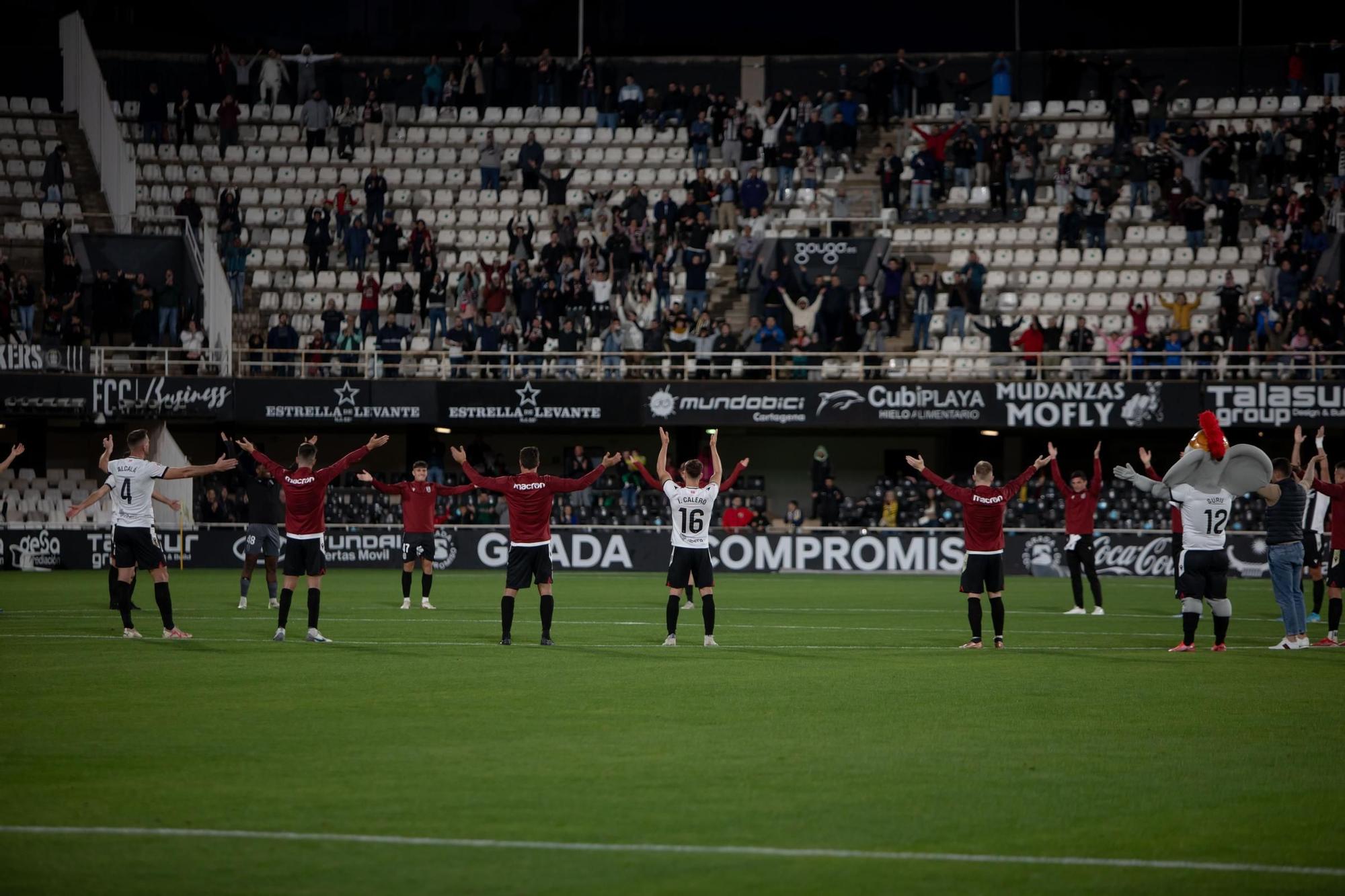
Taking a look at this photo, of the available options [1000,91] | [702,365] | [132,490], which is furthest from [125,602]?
[1000,91]

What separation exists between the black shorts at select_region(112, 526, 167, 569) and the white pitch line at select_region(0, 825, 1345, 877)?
368 inches

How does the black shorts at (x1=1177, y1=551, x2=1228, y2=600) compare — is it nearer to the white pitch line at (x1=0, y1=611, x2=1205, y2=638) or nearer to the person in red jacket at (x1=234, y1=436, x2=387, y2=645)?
the white pitch line at (x1=0, y1=611, x2=1205, y2=638)

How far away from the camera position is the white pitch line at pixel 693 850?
295 inches

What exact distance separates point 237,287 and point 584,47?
16.1m

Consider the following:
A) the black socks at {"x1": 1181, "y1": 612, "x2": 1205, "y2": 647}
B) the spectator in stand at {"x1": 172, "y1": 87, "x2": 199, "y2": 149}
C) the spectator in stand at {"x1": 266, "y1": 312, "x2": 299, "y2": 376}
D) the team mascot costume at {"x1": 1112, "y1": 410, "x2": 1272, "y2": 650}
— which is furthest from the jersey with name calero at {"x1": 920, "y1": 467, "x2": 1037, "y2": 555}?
the spectator in stand at {"x1": 172, "y1": 87, "x2": 199, "y2": 149}

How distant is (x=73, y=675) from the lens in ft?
46.3

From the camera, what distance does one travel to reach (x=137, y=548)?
675 inches

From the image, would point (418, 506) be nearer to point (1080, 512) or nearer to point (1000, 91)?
point (1080, 512)

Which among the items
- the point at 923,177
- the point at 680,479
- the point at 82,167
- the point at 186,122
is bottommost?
the point at 680,479

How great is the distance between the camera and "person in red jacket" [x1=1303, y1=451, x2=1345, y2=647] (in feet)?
59.7

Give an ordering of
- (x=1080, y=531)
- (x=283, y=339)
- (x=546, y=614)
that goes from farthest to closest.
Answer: (x=283, y=339) < (x=1080, y=531) < (x=546, y=614)

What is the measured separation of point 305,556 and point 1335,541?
1258 cm

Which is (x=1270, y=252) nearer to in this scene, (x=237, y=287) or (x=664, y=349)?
(x=664, y=349)

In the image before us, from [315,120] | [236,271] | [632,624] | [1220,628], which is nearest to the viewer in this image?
[1220,628]
